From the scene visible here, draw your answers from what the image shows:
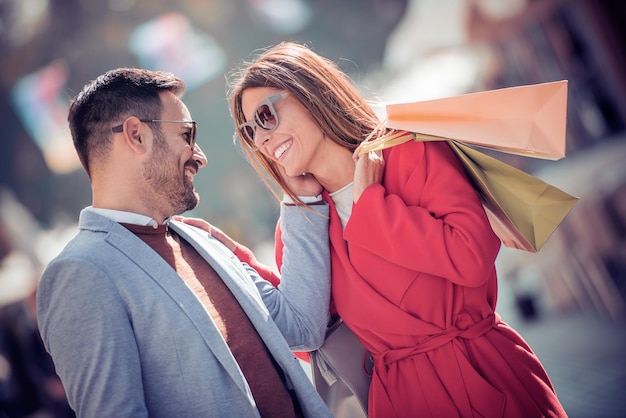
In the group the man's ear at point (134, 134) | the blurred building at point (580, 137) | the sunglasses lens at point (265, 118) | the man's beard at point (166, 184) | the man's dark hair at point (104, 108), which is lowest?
the blurred building at point (580, 137)

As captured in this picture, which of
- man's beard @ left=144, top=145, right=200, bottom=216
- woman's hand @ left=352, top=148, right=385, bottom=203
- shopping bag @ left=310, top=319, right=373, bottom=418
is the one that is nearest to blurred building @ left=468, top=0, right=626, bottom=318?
shopping bag @ left=310, top=319, right=373, bottom=418

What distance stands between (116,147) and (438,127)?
1298 mm

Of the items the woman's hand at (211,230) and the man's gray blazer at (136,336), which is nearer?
the man's gray blazer at (136,336)

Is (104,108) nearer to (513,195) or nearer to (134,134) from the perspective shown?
(134,134)

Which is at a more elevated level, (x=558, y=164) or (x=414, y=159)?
(x=414, y=159)

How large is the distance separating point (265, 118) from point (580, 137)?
22.6 ft

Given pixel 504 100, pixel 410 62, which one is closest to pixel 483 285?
pixel 504 100

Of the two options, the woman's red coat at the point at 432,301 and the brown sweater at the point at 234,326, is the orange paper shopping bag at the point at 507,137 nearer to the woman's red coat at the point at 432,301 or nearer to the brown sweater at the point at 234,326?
the woman's red coat at the point at 432,301

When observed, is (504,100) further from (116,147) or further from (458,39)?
(458,39)

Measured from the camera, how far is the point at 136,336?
1.65m

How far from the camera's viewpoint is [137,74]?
81.4 inches

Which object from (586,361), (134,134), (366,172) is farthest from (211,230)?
(586,361)

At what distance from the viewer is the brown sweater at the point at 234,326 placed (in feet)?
6.20

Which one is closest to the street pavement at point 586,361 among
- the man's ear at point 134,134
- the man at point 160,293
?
the man at point 160,293
